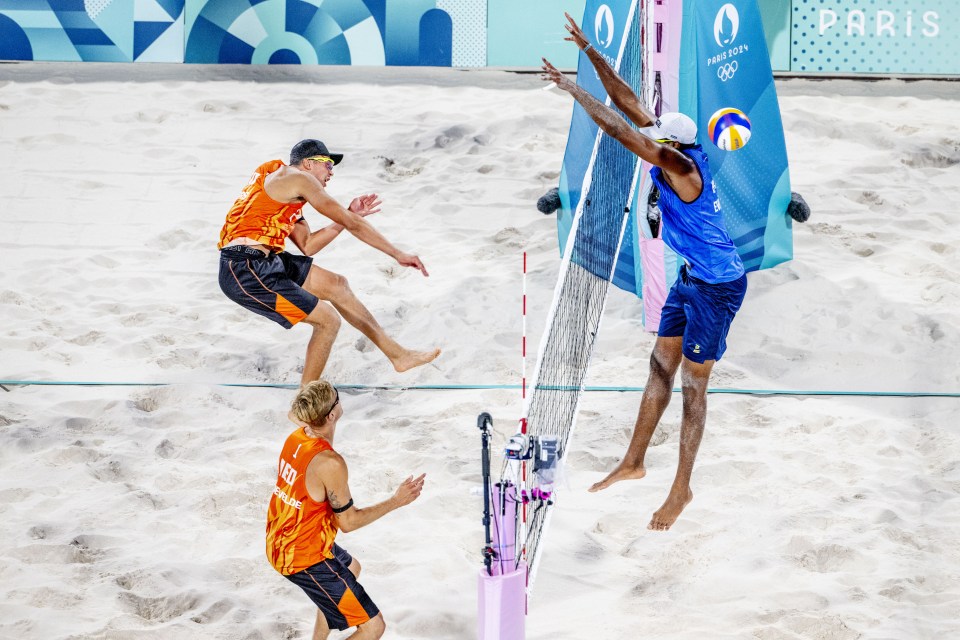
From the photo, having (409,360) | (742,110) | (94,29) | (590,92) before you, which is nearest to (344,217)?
(409,360)

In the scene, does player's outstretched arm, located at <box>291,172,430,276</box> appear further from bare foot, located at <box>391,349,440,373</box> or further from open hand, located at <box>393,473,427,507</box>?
open hand, located at <box>393,473,427,507</box>

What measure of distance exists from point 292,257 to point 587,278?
2.00 meters

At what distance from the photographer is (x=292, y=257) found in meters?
6.06

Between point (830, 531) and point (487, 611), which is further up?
point (487, 611)

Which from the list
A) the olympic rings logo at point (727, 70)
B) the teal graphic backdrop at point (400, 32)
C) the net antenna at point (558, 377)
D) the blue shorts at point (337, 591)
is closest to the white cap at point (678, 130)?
the net antenna at point (558, 377)

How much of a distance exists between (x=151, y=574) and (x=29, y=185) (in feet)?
17.2

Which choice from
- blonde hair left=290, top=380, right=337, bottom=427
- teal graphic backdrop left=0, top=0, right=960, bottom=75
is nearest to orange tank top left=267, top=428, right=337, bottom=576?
blonde hair left=290, top=380, right=337, bottom=427

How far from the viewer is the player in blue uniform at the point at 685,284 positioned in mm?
5199

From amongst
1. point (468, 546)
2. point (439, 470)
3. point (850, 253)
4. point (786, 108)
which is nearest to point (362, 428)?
point (439, 470)

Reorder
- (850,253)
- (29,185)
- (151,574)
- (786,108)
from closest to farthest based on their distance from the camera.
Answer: (151,574) < (850,253) < (29,185) < (786,108)

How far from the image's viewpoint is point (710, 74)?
7191 mm

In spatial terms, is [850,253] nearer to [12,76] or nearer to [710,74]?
[710,74]

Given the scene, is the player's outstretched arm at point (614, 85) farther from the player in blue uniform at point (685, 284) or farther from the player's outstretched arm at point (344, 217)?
the player's outstretched arm at point (344, 217)

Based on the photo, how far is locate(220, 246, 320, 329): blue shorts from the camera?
19.2 ft
